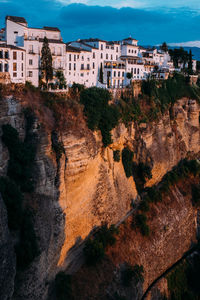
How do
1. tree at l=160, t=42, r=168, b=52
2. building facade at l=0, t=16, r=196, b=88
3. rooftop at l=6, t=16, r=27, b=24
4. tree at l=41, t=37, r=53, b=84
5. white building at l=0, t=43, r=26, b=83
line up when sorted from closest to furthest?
white building at l=0, t=43, r=26, b=83
building facade at l=0, t=16, r=196, b=88
tree at l=41, t=37, r=53, b=84
rooftop at l=6, t=16, r=27, b=24
tree at l=160, t=42, r=168, b=52

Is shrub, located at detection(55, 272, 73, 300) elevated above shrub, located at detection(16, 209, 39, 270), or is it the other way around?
shrub, located at detection(16, 209, 39, 270)

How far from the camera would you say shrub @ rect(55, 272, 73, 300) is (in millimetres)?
20016

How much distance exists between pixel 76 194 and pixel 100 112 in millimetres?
6962

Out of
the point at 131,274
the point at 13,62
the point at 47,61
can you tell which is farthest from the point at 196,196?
the point at 13,62

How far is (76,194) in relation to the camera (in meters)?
22.5

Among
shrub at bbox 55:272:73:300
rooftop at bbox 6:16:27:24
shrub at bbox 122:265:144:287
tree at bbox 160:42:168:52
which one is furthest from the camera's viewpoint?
tree at bbox 160:42:168:52

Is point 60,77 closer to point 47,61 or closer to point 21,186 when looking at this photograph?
point 47,61

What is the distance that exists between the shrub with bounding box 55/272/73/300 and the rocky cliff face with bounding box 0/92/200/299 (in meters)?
0.54

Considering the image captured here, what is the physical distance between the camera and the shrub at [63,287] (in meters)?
20.0

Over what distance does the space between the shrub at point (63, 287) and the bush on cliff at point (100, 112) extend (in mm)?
10071

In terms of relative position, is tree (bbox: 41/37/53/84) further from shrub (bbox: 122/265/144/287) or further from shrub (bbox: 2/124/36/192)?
shrub (bbox: 122/265/144/287)

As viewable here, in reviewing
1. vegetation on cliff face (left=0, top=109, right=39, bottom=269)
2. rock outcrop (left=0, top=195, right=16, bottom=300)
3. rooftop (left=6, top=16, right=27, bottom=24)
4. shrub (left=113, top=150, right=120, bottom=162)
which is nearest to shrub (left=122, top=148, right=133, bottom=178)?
shrub (left=113, top=150, right=120, bottom=162)

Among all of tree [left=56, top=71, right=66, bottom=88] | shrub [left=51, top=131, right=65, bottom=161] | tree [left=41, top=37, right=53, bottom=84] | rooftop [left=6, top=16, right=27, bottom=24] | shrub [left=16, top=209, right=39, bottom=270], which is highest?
rooftop [left=6, top=16, right=27, bottom=24]

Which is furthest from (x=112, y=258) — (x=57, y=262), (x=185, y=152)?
(x=185, y=152)
